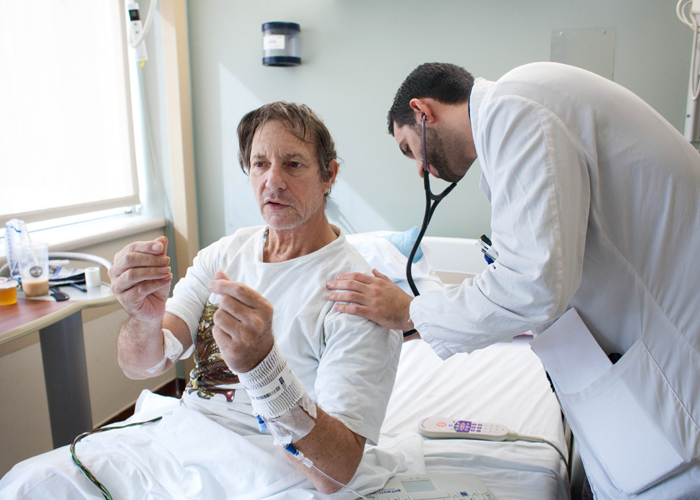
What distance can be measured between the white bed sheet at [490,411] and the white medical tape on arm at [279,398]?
50 centimetres

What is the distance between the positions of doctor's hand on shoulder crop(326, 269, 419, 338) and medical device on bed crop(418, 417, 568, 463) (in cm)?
46

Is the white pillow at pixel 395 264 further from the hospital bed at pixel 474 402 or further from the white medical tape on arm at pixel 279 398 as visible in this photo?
the white medical tape on arm at pixel 279 398

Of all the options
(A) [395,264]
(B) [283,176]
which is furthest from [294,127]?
(A) [395,264]

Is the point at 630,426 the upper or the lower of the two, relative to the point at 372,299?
lower

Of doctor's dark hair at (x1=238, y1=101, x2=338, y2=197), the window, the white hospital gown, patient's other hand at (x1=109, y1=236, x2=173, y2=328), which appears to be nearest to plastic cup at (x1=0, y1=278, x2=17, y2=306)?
the window

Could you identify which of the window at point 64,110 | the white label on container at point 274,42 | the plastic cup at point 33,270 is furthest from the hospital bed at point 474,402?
the window at point 64,110

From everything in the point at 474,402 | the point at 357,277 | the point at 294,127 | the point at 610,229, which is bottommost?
the point at 474,402

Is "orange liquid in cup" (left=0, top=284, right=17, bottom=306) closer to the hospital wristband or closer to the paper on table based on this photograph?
the hospital wristband

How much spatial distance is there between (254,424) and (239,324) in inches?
17.1

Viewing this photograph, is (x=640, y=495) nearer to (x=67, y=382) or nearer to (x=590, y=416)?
(x=590, y=416)

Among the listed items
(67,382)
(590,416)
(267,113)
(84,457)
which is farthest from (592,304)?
(67,382)

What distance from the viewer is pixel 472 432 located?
57.0 inches

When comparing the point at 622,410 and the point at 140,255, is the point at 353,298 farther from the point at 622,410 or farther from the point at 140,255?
the point at 622,410

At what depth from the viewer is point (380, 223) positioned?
2736 millimetres
